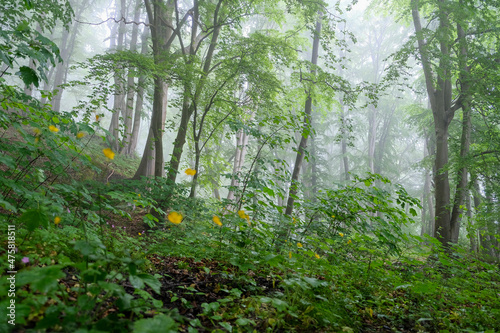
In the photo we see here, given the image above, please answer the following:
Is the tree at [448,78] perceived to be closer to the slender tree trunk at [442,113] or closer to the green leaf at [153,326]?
the slender tree trunk at [442,113]

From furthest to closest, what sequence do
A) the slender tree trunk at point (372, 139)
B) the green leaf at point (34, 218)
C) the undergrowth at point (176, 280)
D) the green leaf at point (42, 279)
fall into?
the slender tree trunk at point (372, 139), the green leaf at point (34, 218), the undergrowth at point (176, 280), the green leaf at point (42, 279)

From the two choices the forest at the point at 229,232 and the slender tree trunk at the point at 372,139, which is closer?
the forest at the point at 229,232

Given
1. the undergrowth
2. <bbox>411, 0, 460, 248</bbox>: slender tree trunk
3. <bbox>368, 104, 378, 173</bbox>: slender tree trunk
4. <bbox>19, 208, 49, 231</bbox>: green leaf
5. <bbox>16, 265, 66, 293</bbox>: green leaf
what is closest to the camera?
<bbox>16, 265, 66, 293</bbox>: green leaf

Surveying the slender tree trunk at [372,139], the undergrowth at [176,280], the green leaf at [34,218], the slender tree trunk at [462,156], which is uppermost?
the slender tree trunk at [372,139]

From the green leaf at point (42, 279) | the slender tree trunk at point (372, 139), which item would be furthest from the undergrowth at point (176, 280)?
the slender tree trunk at point (372, 139)

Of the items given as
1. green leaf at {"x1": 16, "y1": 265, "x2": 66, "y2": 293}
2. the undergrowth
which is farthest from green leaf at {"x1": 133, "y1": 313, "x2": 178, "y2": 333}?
green leaf at {"x1": 16, "y1": 265, "x2": 66, "y2": 293}

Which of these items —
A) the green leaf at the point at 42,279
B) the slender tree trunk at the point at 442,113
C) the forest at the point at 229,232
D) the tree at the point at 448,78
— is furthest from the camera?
the slender tree trunk at the point at 442,113

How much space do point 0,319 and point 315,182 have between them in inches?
613

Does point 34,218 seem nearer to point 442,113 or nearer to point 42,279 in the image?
point 42,279

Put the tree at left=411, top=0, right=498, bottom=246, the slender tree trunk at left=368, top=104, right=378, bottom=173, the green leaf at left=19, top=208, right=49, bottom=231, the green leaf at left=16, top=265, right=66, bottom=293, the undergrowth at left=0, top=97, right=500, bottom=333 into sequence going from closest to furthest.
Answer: the green leaf at left=16, top=265, right=66, bottom=293
the undergrowth at left=0, top=97, right=500, bottom=333
the green leaf at left=19, top=208, right=49, bottom=231
the tree at left=411, top=0, right=498, bottom=246
the slender tree trunk at left=368, top=104, right=378, bottom=173

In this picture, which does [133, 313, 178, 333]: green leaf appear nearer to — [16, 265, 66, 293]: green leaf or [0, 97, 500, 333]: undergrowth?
[0, 97, 500, 333]: undergrowth

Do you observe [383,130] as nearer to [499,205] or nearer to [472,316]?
[499,205]

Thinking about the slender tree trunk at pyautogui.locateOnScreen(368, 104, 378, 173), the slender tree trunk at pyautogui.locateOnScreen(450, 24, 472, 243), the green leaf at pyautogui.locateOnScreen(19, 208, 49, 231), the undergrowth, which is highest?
the slender tree trunk at pyautogui.locateOnScreen(368, 104, 378, 173)

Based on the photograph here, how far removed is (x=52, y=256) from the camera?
5.82ft
